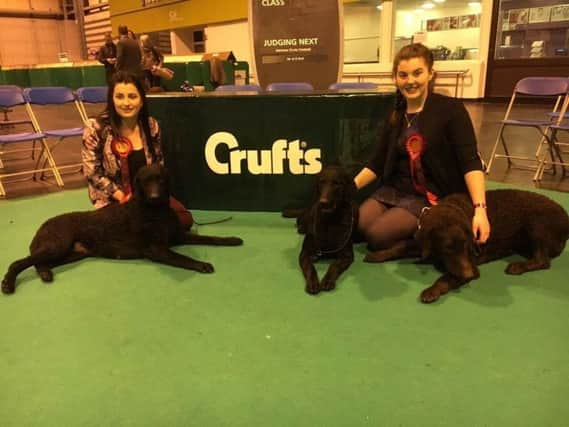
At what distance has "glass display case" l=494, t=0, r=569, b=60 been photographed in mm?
9734

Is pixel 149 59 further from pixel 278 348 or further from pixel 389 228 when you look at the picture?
pixel 278 348

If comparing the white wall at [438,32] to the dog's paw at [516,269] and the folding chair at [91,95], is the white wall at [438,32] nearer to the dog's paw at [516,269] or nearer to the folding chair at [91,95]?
the folding chair at [91,95]

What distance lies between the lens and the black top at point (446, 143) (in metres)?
2.50

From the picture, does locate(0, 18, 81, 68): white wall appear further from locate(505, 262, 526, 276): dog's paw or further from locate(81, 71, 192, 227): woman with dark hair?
locate(505, 262, 526, 276): dog's paw

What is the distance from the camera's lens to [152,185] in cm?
248

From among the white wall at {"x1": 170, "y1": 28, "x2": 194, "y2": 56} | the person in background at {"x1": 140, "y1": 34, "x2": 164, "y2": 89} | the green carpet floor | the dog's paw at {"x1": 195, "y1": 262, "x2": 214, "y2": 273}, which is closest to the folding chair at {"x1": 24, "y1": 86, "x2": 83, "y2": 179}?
the green carpet floor

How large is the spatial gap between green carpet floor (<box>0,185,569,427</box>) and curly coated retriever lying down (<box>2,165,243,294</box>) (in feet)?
0.26

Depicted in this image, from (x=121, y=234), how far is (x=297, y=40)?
13.0ft

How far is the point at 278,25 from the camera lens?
18.7 ft

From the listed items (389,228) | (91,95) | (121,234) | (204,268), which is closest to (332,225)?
(389,228)

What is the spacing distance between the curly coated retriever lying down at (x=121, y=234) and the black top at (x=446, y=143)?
1381mm

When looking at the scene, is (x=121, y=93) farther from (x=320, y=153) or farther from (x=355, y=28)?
(x=355, y=28)

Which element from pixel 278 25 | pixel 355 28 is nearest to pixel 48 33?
pixel 355 28

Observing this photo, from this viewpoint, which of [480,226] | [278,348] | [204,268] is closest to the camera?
[278,348]
